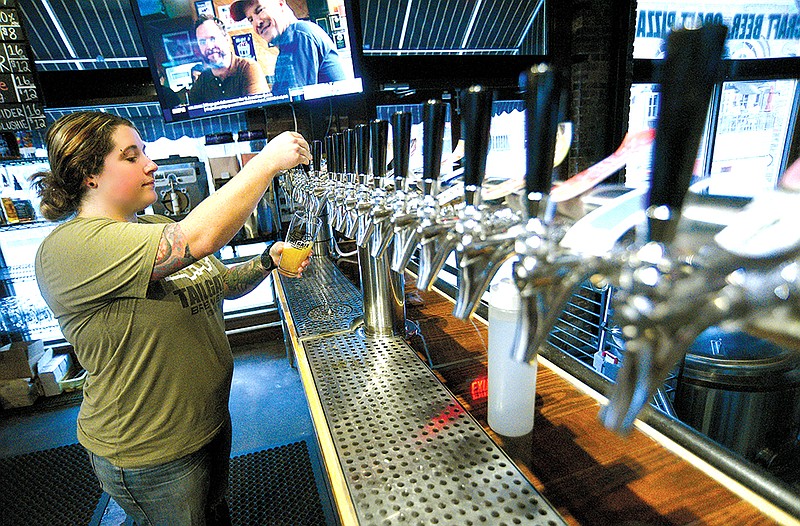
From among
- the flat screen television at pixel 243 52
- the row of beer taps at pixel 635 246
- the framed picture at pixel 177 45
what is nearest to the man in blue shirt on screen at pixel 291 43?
the flat screen television at pixel 243 52

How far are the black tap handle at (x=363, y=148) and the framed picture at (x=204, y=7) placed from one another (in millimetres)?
2468

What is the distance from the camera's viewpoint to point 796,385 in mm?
1962

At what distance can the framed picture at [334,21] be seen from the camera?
3184 mm

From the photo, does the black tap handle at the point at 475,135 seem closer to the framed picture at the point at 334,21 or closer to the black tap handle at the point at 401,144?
the black tap handle at the point at 401,144

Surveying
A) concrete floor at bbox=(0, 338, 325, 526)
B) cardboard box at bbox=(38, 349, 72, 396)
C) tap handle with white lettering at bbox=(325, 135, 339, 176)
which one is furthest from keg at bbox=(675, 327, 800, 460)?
cardboard box at bbox=(38, 349, 72, 396)

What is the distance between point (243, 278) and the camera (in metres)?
1.92

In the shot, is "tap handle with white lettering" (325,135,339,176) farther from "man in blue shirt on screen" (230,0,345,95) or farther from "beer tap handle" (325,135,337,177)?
"man in blue shirt on screen" (230,0,345,95)

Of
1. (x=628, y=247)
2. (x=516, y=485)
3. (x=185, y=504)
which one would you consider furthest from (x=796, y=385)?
(x=185, y=504)

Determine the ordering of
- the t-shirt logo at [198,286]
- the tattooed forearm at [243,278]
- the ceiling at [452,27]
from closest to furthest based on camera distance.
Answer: the t-shirt logo at [198,286], the tattooed forearm at [243,278], the ceiling at [452,27]

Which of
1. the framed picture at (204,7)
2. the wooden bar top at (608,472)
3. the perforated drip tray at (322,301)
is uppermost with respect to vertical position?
the framed picture at (204,7)

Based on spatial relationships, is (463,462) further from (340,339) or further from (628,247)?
(340,339)

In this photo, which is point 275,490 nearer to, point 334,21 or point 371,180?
point 371,180

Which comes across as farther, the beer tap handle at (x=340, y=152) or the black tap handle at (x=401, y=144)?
the beer tap handle at (x=340, y=152)

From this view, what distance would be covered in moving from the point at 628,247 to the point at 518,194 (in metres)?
0.27
